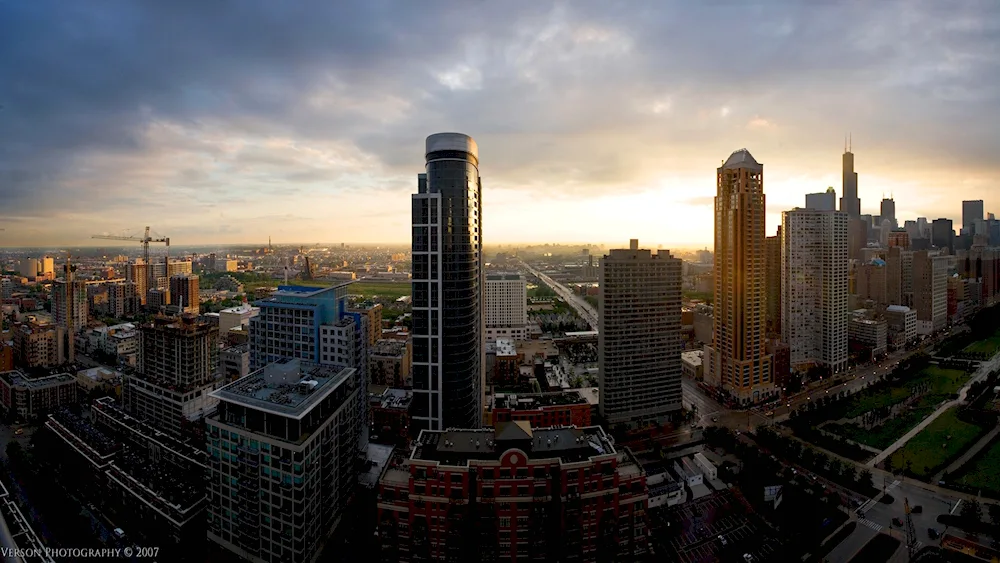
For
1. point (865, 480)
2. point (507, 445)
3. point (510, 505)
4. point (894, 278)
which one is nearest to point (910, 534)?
point (865, 480)

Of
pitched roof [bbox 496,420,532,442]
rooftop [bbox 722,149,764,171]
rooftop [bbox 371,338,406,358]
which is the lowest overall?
rooftop [bbox 371,338,406,358]

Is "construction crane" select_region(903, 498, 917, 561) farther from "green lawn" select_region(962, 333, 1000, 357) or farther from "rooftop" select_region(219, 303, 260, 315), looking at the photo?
"rooftop" select_region(219, 303, 260, 315)

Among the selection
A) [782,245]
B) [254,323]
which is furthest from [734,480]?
[782,245]

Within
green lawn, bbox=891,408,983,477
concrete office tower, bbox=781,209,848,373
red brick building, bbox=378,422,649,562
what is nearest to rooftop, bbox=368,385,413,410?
red brick building, bbox=378,422,649,562

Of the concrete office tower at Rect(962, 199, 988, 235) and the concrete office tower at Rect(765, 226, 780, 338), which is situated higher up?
the concrete office tower at Rect(962, 199, 988, 235)

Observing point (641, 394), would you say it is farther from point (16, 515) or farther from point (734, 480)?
point (16, 515)

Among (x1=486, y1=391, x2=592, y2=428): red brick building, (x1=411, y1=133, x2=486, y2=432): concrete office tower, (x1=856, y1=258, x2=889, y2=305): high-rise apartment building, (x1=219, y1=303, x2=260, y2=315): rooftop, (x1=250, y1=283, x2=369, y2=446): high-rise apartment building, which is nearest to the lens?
(x1=411, y1=133, x2=486, y2=432): concrete office tower
